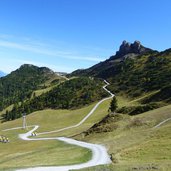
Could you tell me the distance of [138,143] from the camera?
170 ft

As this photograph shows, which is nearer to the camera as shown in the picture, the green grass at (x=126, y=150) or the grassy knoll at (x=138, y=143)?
the grassy knoll at (x=138, y=143)

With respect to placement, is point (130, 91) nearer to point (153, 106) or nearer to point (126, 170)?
point (153, 106)

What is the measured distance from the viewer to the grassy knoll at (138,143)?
116ft

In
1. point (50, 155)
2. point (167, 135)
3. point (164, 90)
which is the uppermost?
point (164, 90)

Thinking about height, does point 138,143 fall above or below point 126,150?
above

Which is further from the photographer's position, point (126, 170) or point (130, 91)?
point (130, 91)

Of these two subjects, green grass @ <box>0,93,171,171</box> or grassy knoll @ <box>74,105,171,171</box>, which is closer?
grassy knoll @ <box>74,105,171,171</box>

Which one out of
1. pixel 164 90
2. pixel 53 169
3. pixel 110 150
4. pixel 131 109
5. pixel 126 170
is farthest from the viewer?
pixel 164 90

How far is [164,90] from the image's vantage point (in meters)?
148

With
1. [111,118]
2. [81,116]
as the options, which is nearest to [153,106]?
[111,118]

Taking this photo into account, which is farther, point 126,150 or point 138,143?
point 138,143

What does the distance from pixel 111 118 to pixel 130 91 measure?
121690 mm

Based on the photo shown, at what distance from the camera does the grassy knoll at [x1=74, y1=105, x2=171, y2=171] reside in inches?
1389

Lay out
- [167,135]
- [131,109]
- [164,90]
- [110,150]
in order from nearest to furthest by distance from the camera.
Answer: [110,150] < [167,135] < [131,109] < [164,90]
